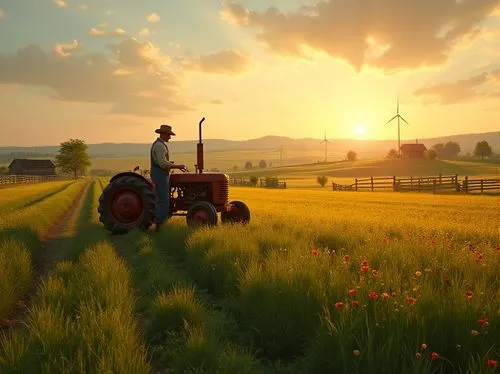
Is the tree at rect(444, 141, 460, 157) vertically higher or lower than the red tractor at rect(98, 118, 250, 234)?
higher

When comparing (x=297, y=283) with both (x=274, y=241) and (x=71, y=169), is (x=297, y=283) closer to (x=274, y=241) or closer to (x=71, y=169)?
(x=274, y=241)

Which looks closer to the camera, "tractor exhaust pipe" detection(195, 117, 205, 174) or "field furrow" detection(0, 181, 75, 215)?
"tractor exhaust pipe" detection(195, 117, 205, 174)

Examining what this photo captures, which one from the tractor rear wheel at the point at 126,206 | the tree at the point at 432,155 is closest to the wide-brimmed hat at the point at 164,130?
the tractor rear wheel at the point at 126,206

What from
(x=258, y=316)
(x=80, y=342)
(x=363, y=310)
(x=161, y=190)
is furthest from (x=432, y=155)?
(x=80, y=342)

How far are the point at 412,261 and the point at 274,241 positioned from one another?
2804 millimetres

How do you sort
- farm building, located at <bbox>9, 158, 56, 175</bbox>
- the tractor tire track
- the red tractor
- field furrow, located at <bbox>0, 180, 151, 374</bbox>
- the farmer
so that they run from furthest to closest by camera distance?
1. farm building, located at <bbox>9, 158, 56, 175</bbox>
2. the red tractor
3. the farmer
4. the tractor tire track
5. field furrow, located at <bbox>0, 180, 151, 374</bbox>

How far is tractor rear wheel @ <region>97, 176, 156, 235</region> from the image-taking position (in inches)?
434

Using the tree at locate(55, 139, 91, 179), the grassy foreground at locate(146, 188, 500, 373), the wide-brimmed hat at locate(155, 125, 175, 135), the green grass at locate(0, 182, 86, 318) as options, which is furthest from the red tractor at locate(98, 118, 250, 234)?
the tree at locate(55, 139, 91, 179)

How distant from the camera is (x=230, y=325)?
4633 millimetres

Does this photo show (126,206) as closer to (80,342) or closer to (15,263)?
(15,263)

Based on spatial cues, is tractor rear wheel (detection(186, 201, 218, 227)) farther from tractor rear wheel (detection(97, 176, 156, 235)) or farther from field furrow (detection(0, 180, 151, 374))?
field furrow (detection(0, 180, 151, 374))

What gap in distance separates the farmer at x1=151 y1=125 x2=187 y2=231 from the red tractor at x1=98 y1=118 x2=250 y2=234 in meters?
0.19

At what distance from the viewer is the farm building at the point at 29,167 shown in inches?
4001

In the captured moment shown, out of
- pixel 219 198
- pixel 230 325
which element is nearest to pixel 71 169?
pixel 219 198
